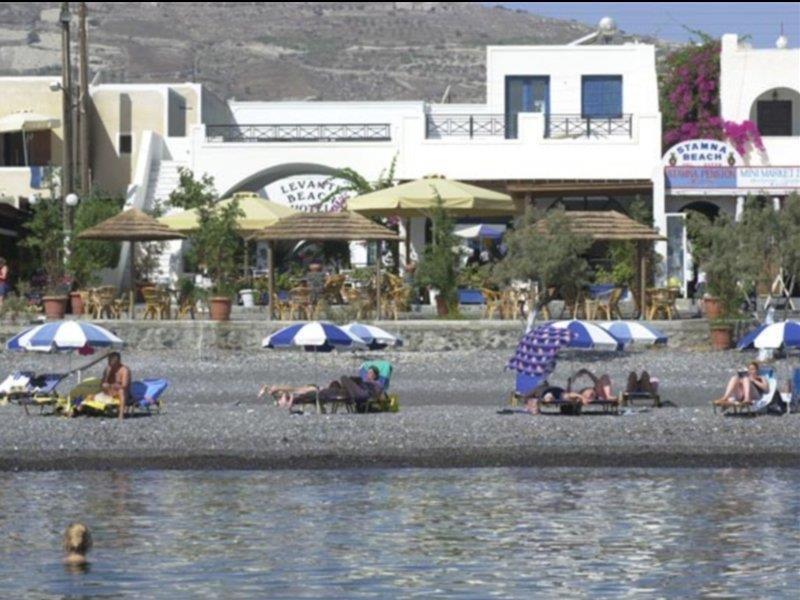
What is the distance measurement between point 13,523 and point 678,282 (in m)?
22.2

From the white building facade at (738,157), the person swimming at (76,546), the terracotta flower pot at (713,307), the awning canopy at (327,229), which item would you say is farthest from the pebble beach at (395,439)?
the white building facade at (738,157)

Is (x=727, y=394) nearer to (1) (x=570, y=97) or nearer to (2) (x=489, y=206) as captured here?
(2) (x=489, y=206)

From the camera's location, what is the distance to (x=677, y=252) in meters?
44.2

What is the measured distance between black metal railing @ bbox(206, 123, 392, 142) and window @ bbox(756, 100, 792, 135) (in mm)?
8865

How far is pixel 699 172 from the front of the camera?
148ft

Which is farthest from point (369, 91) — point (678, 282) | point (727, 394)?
point (727, 394)

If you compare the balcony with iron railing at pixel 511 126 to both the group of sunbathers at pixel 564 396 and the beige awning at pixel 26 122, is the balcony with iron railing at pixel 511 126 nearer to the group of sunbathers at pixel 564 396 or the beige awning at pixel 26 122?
the beige awning at pixel 26 122

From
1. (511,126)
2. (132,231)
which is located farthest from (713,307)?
(511,126)

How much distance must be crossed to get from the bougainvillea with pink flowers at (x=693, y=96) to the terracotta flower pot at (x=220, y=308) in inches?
611

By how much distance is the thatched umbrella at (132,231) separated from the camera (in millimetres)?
37906

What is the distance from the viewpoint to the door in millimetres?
43969

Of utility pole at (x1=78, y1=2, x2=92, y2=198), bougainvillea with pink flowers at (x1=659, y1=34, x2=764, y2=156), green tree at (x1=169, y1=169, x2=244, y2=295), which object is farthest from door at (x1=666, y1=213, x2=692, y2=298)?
utility pole at (x1=78, y1=2, x2=92, y2=198)

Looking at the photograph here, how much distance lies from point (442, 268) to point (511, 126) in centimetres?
1349

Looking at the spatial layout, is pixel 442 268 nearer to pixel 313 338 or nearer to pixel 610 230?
pixel 610 230
